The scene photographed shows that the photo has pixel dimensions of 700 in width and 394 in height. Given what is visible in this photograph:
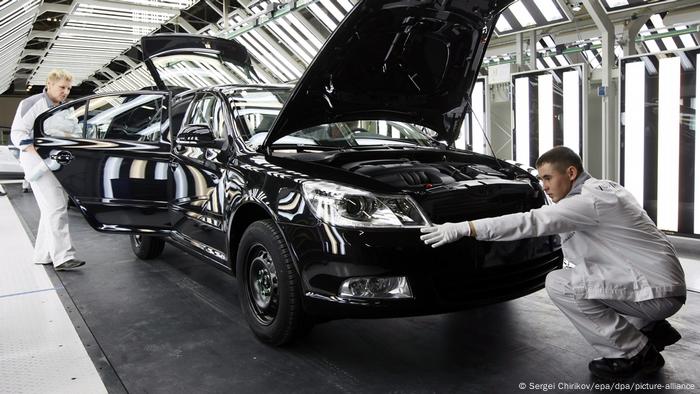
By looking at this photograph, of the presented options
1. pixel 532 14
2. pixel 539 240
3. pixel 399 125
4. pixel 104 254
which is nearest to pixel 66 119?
pixel 104 254

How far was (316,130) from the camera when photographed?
332 cm

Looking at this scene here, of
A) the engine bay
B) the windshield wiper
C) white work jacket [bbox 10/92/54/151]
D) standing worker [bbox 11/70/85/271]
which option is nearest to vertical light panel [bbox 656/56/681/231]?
the engine bay

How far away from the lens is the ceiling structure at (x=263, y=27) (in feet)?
23.6

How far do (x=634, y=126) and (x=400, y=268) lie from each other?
456 cm

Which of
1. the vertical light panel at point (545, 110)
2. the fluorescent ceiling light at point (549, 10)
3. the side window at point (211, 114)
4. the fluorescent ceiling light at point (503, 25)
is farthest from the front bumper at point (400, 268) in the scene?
the fluorescent ceiling light at point (503, 25)

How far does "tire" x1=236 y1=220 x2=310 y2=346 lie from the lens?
2559mm

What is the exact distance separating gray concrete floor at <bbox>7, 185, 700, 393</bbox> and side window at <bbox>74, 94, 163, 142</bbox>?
125 centimetres

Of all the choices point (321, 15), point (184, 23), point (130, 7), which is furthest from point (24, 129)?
point (184, 23)

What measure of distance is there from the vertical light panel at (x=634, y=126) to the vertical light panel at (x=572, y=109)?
2.47 feet

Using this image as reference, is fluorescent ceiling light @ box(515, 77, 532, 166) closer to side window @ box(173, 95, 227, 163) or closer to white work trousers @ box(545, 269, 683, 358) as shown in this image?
side window @ box(173, 95, 227, 163)

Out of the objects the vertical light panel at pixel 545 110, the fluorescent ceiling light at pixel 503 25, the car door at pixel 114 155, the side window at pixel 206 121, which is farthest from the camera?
the fluorescent ceiling light at pixel 503 25

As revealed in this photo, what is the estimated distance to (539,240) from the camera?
8.80 ft

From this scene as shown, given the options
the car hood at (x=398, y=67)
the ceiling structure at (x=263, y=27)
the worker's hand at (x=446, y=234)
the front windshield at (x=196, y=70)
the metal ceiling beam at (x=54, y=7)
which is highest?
the metal ceiling beam at (x=54, y=7)

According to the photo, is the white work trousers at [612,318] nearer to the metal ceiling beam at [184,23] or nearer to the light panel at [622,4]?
the light panel at [622,4]
